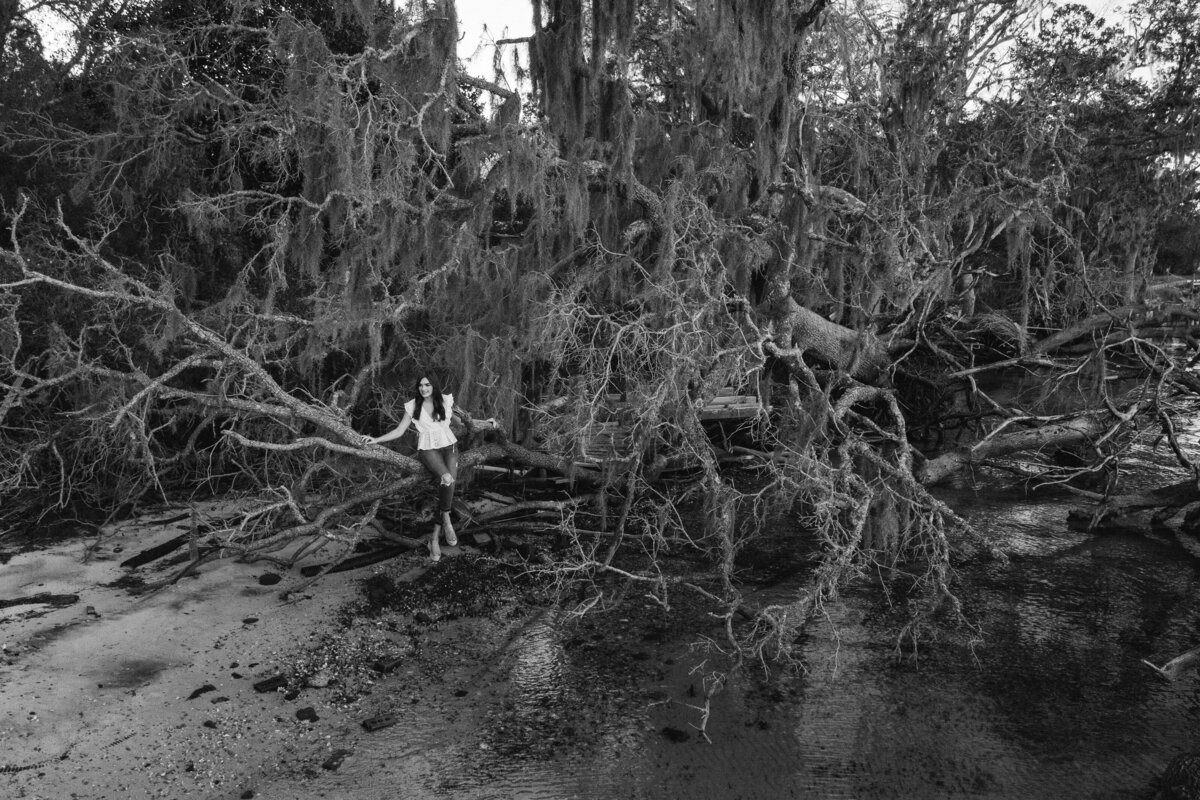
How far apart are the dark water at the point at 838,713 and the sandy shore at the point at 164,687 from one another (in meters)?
0.47

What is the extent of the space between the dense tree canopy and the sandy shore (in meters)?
0.72

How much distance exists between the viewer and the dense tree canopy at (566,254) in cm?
671

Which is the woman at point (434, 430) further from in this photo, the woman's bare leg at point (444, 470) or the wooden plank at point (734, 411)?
the wooden plank at point (734, 411)

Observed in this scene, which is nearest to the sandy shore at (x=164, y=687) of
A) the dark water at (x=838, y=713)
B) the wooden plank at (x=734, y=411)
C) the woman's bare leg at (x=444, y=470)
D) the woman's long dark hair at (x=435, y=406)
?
the dark water at (x=838, y=713)

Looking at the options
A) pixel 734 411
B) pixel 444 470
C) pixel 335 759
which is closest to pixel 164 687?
pixel 335 759

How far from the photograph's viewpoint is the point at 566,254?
8.07 meters

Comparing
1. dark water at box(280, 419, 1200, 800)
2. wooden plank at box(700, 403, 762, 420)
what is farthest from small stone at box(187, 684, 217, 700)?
wooden plank at box(700, 403, 762, 420)

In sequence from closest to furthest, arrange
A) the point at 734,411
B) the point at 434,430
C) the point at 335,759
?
the point at 335,759, the point at 434,430, the point at 734,411

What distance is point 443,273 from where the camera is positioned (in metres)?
7.57

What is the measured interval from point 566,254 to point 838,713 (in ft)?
15.3

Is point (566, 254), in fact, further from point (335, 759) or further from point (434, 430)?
point (335, 759)

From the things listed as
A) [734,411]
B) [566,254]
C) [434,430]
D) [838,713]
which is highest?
[566,254]

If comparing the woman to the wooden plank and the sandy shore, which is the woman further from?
the wooden plank

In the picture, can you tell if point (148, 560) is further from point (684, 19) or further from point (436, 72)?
point (684, 19)
